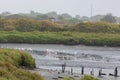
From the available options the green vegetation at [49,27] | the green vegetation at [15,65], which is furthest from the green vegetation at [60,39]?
the green vegetation at [15,65]

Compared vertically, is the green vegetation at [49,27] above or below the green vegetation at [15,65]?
above

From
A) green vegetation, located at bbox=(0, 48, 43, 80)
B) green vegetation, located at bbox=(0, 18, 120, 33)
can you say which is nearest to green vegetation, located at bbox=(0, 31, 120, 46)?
green vegetation, located at bbox=(0, 18, 120, 33)

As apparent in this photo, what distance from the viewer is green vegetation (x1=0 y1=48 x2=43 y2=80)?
30805 millimetres

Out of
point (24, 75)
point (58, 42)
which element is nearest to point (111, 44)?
point (58, 42)

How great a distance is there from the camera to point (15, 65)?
44.2 m

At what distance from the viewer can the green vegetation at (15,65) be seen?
3080 cm

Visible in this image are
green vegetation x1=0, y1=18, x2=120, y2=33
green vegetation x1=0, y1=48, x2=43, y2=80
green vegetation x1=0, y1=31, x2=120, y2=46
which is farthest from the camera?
green vegetation x1=0, y1=18, x2=120, y2=33

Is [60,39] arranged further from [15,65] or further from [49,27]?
[15,65]

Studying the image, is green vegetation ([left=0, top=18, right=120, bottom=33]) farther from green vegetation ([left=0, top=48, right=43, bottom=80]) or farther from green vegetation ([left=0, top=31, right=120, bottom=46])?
green vegetation ([left=0, top=48, right=43, bottom=80])

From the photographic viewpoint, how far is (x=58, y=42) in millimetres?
102375

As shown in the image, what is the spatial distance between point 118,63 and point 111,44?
128 feet

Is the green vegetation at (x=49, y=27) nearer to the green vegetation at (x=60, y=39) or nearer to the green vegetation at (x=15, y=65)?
the green vegetation at (x=60, y=39)

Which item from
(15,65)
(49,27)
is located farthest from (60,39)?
(15,65)

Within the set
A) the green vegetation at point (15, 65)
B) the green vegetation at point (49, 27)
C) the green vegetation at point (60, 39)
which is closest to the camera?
the green vegetation at point (15, 65)
